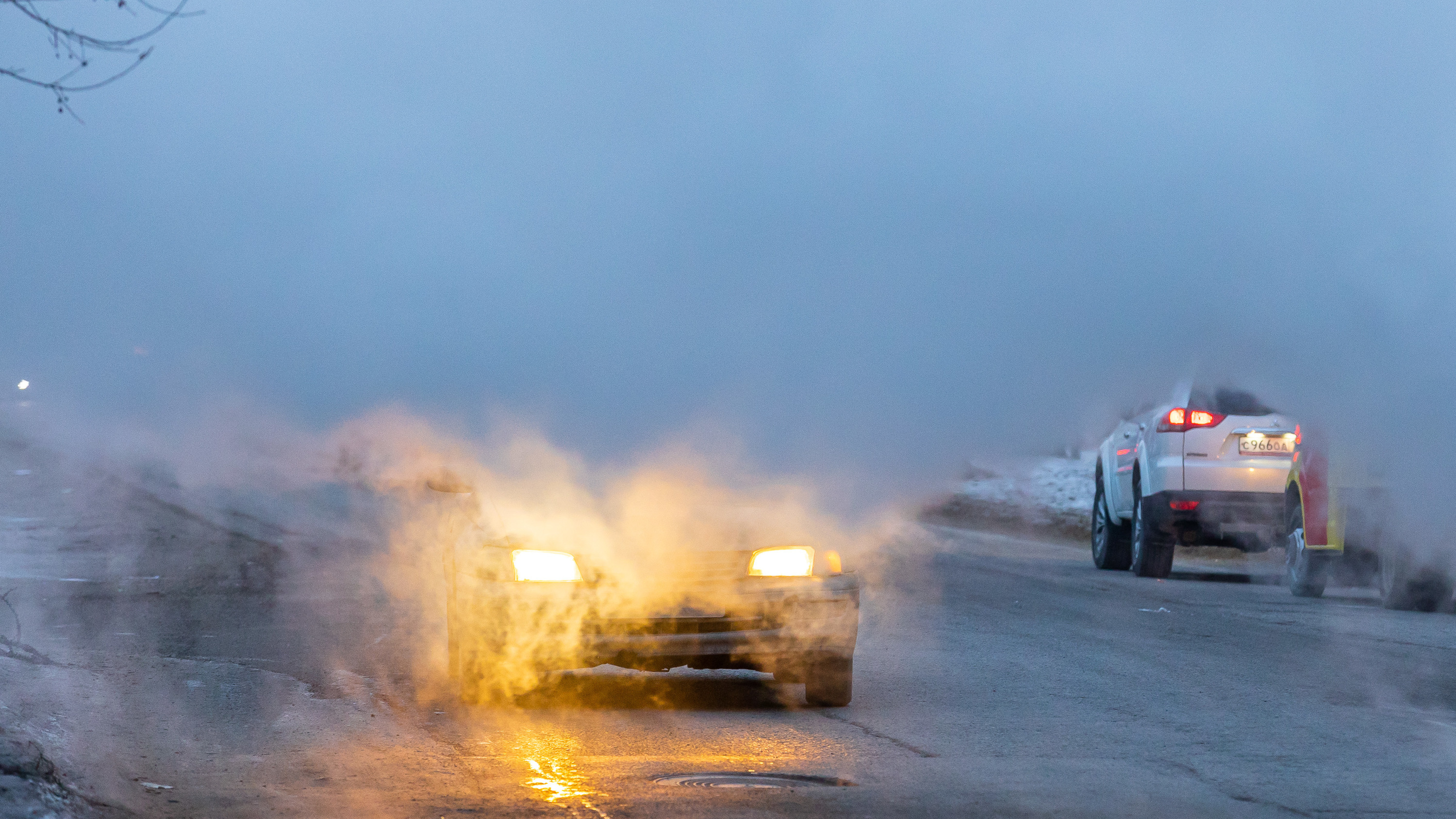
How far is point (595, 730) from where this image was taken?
6.16 m

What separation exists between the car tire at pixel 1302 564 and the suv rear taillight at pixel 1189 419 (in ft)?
3.29

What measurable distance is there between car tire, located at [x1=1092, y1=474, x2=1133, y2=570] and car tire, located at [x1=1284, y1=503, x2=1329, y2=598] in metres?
2.39

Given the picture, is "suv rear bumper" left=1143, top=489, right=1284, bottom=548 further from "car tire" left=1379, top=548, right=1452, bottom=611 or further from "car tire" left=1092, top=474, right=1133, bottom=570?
"car tire" left=1092, top=474, right=1133, bottom=570

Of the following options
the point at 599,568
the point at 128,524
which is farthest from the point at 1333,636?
the point at 128,524

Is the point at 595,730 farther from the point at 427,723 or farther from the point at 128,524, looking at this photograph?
the point at 128,524

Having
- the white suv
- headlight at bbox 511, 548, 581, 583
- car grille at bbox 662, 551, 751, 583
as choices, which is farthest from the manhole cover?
the white suv

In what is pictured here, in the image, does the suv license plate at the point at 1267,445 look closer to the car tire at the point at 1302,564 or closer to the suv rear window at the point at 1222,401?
the suv rear window at the point at 1222,401

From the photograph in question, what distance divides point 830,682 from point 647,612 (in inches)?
36.4

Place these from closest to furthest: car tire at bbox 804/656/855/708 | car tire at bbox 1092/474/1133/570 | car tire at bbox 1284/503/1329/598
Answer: car tire at bbox 804/656/855/708, car tire at bbox 1284/503/1329/598, car tire at bbox 1092/474/1133/570

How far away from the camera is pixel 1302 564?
496 inches

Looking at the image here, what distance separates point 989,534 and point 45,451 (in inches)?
617

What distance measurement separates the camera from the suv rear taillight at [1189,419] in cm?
1312

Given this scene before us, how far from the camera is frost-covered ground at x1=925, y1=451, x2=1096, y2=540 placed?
24547 millimetres

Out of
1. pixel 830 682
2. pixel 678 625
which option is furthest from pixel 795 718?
pixel 678 625
